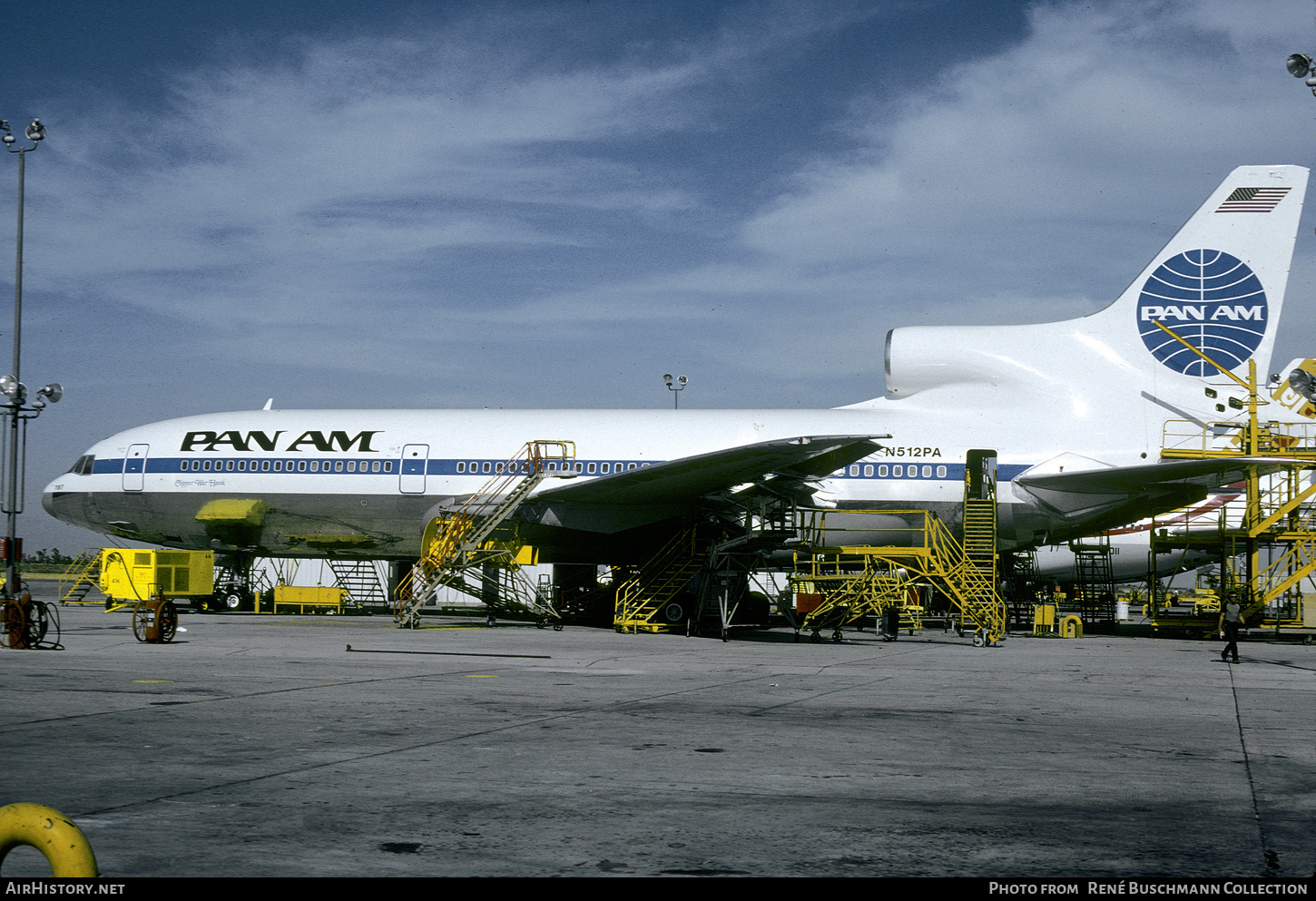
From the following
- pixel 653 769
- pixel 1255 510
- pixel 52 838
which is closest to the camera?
pixel 52 838

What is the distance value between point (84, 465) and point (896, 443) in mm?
22170

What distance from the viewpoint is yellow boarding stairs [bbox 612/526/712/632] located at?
25281 mm

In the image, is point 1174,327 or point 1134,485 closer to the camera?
point 1134,485

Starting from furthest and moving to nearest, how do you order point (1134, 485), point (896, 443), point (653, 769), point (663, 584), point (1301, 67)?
point (896, 443)
point (663, 584)
point (1134, 485)
point (1301, 67)
point (653, 769)

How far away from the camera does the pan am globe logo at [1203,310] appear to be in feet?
86.0

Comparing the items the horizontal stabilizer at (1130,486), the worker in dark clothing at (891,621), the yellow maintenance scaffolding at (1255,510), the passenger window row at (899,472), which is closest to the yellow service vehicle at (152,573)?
the worker in dark clothing at (891,621)

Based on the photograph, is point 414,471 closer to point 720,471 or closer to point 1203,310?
point 720,471

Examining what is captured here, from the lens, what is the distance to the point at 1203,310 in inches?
1046

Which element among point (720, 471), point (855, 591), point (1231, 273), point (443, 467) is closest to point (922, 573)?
point (855, 591)

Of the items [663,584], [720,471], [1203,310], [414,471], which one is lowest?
[663,584]

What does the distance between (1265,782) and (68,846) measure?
291 inches

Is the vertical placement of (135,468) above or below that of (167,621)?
above

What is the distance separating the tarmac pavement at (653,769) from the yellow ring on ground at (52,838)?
1.69 meters

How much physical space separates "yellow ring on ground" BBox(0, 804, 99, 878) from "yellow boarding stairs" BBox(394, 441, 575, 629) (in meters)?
21.6
